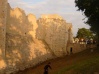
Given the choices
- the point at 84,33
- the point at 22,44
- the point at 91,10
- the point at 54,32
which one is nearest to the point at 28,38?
the point at 22,44

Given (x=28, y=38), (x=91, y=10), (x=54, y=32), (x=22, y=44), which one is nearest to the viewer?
(x=91, y=10)

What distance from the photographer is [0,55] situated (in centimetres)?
2323

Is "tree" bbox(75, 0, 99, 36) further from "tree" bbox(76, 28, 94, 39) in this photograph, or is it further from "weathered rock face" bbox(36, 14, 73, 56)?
"tree" bbox(76, 28, 94, 39)

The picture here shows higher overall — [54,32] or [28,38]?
[54,32]

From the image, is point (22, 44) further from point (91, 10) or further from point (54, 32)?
point (91, 10)

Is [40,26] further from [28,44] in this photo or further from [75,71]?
[75,71]

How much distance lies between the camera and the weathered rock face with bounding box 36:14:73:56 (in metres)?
35.7

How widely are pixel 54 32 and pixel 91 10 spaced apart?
1073 cm

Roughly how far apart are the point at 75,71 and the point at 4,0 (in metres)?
9.09

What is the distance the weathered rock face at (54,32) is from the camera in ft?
117

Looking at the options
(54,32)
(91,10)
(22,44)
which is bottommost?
(22,44)

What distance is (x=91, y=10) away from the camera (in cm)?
2625

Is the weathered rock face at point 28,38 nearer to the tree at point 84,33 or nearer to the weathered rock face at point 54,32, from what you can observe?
the weathered rock face at point 54,32

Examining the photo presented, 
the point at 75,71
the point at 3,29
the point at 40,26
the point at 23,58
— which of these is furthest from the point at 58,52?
the point at 75,71
